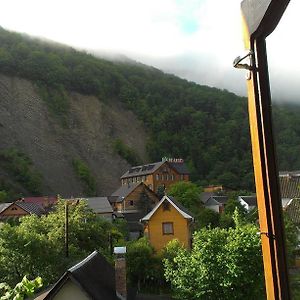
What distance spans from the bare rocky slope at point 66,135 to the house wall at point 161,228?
51.1 m

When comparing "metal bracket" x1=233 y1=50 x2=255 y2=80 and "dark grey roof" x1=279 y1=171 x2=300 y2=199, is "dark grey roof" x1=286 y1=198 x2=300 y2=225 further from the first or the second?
"metal bracket" x1=233 y1=50 x2=255 y2=80

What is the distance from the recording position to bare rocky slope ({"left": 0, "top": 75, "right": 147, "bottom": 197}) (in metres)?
87.1

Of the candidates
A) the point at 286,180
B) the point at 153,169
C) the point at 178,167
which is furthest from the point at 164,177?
the point at 286,180

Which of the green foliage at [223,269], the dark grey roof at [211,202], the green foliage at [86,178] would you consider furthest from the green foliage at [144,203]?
the green foliage at [223,269]

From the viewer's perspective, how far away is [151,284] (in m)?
26.1

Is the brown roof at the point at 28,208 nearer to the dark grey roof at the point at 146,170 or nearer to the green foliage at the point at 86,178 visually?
the dark grey roof at the point at 146,170

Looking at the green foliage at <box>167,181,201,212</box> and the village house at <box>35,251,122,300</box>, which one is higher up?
the green foliage at <box>167,181,201,212</box>

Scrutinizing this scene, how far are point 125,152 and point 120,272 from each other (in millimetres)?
88692

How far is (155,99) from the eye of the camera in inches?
5399

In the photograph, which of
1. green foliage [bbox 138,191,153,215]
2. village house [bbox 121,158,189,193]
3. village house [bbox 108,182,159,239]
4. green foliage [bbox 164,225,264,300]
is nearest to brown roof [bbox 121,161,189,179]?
village house [bbox 121,158,189,193]

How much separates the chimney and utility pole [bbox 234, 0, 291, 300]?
→ 1331 cm

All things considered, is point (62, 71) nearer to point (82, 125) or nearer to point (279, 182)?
point (82, 125)

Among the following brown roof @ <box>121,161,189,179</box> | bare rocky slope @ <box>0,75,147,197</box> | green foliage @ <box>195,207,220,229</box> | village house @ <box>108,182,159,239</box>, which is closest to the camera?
green foliage @ <box>195,207,220,229</box>

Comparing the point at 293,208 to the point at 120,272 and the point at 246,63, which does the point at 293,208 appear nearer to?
the point at 246,63
